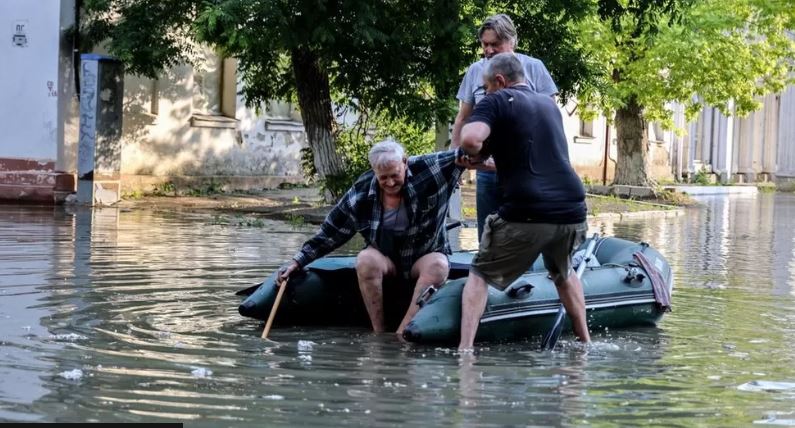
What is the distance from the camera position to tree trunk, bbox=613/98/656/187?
1219 inches

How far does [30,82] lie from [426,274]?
530 inches

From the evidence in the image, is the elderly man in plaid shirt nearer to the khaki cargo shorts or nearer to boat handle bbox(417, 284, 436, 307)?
boat handle bbox(417, 284, 436, 307)

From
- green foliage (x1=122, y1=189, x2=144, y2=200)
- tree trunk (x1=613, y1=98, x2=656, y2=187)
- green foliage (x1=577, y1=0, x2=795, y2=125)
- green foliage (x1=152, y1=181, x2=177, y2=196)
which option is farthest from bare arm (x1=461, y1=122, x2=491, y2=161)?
→ tree trunk (x1=613, y1=98, x2=656, y2=187)

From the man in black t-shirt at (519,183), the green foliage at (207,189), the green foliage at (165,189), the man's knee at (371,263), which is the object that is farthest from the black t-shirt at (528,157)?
the green foliage at (207,189)

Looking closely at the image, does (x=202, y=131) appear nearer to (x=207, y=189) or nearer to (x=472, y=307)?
(x=207, y=189)

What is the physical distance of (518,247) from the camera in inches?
304

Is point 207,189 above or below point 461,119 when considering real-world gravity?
below

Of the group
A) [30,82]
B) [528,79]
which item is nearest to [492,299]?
[528,79]

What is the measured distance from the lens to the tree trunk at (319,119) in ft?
66.4

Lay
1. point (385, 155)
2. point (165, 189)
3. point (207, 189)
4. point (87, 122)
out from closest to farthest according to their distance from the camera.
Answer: point (385, 155) < point (87, 122) < point (165, 189) < point (207, 189)

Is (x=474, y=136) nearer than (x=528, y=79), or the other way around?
(x=474, y=136)

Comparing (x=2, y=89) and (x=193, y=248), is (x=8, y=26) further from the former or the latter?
(x=193, y=248)

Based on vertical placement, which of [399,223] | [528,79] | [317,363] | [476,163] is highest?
[528,79]

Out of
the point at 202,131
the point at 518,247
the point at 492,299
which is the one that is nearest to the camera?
the point at 518,247
